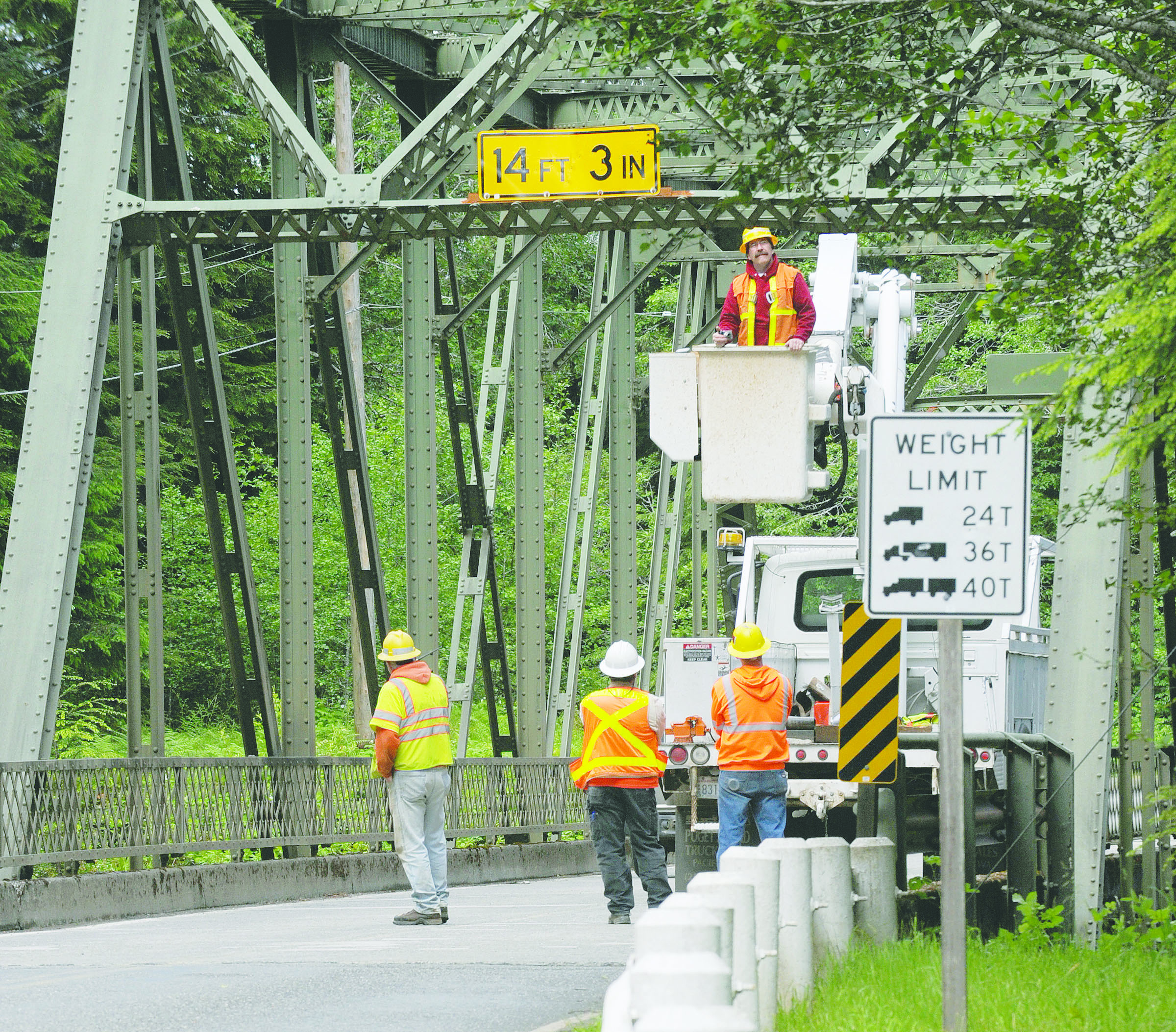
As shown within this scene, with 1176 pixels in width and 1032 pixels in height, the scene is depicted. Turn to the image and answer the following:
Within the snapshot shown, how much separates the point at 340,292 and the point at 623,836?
7.11 m

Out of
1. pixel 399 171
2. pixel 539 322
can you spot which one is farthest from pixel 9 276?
pixel 399 171

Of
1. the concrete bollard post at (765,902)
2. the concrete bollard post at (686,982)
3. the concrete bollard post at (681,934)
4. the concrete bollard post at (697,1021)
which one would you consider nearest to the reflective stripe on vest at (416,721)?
the concrete bollard post at (765,902)

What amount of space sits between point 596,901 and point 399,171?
5.84 meters

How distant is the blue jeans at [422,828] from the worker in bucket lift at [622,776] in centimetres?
109

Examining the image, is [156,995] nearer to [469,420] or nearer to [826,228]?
[826,228]

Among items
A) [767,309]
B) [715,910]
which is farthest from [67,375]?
[715,910]

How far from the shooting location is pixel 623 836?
1325 cm

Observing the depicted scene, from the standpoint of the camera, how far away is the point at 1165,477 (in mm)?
11453

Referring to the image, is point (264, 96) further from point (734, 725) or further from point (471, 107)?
point (734, 725)

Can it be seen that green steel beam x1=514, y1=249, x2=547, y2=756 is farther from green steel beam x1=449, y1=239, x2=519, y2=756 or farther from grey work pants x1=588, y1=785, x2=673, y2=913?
grey work pants x1=588, y1=785, x2=673, y2=913

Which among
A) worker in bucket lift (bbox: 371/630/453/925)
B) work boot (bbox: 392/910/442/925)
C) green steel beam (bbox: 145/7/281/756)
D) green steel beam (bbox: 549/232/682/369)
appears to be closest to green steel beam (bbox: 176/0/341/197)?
green steel beam (bbox: 145/7/281/756)

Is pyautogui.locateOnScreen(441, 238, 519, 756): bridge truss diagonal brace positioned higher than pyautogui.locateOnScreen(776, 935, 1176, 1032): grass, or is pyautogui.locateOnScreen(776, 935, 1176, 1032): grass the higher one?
pyautogui.locateOnScreen(441, 238, 519, 756): bridge truss diagonal brace

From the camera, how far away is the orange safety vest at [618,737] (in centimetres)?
1302

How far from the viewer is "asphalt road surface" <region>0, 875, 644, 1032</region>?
8789 mm
